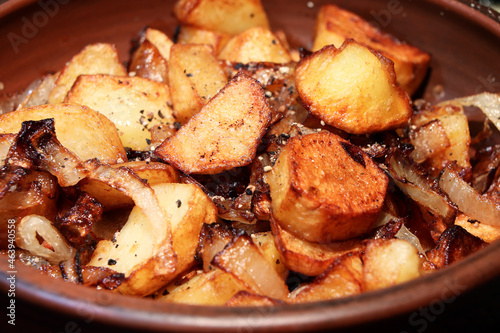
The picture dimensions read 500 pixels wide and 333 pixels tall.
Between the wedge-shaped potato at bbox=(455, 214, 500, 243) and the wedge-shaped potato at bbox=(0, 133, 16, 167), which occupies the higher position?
the wedge-shaped potato at bbox=(455, 214, 500, 243)

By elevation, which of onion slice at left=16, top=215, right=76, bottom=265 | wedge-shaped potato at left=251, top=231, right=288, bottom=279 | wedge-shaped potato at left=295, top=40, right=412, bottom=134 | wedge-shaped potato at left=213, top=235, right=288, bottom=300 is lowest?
onion slice at left=16, top=215, right=76, bottom=265

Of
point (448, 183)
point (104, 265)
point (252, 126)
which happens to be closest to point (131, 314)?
point (104, 265)

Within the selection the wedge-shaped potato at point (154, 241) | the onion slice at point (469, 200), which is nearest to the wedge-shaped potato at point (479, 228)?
the onion slice at point (469, 200)

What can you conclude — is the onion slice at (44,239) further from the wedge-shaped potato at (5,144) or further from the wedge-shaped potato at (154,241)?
the wedge-shaped potato at (5,144)

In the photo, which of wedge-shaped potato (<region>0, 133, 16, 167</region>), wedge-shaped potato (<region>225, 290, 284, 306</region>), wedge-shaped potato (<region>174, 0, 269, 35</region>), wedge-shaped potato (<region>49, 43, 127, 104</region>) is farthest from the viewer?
wedge-shaped potato (<region>174, 0, 269, 35</region>)

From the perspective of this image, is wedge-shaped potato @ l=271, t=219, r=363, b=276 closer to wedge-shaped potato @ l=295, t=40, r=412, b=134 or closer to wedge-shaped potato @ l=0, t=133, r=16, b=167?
wedge-shaped potato @ l=295, t=40, r=412, b=134

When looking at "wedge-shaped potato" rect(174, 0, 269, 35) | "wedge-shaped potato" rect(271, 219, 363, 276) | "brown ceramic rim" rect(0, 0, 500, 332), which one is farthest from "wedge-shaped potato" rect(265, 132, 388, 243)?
"wedge-shaped potato" rect(174, 0, 269, 35)
